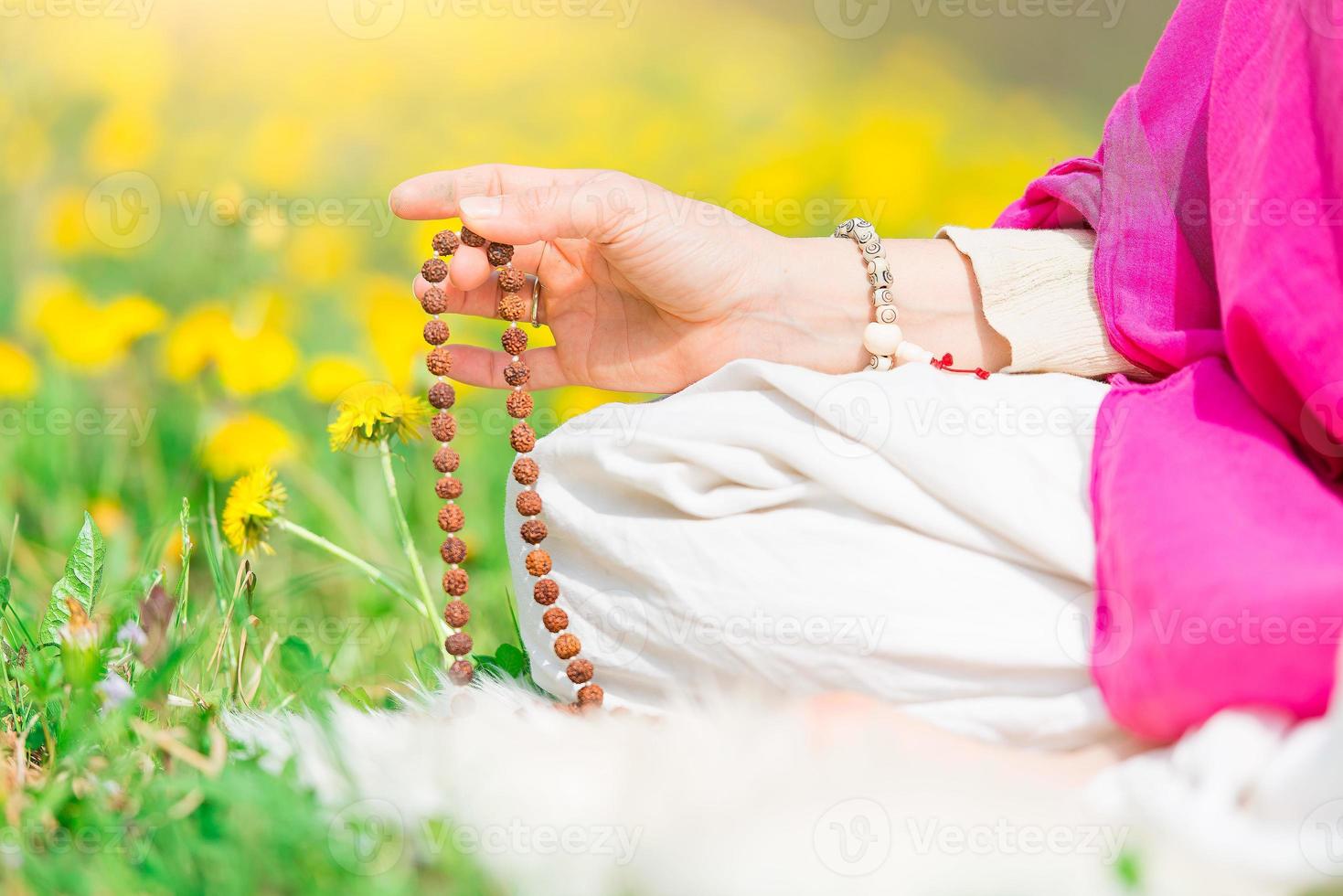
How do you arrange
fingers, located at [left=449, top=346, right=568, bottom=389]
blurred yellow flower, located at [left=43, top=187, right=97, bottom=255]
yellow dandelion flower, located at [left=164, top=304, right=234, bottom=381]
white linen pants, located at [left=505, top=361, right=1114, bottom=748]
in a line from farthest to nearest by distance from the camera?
blurred yellow flower, located at [left=43, top=187, right=97, bottom=255] < yellow dandelion flower, located at [left=164, top=304, right=234, bottom=381] < fingers, located at [left=449, top=346, right=568, bottom=389] < white linen pants, located at [left=505, top=361, right=1114, bottom=748]

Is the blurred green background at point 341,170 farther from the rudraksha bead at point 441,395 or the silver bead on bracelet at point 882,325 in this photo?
the silver bead on bracelet at point 882,325

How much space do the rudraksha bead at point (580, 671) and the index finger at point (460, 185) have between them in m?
0.41

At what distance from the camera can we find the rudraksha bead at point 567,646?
963 mm

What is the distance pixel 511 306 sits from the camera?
1.05 metres

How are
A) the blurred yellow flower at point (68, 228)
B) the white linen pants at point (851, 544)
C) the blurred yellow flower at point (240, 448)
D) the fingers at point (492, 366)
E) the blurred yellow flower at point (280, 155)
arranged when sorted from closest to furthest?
the white linen pants at point (851, 544) → the fingers at point (492, 366) → the blurred yellow flower at point (240, 448) → the blurred yellow flower at point (68, 228) → the blurred yellow flower at point (280, 155)

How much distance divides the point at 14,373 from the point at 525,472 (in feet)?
3.97

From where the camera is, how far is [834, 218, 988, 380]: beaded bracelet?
3.58 feet

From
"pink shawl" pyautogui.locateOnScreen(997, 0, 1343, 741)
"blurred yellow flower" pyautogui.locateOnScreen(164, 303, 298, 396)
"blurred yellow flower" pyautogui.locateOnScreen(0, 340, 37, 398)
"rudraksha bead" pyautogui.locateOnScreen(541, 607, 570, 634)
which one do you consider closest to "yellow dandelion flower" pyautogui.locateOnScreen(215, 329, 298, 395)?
"blurred yellow flower" pyautogui.locateOnScreen(164, 303, 298, 396)

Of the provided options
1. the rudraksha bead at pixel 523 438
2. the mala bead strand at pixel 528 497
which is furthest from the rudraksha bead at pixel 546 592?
the rudraksha bead at pixel 523 438

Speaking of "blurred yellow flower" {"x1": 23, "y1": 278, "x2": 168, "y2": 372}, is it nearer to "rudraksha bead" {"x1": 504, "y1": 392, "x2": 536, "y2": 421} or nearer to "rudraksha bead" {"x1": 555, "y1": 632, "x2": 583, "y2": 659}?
"rudraksha bead" {"x1": 504, "y1": 392, "x2": 536, "y2": 421}

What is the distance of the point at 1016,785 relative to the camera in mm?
737

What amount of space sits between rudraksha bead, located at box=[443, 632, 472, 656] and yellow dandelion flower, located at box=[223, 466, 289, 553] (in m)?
0.27

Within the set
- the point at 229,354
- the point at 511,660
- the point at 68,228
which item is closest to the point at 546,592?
the point at 511,660

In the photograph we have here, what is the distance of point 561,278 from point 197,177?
6.92 feet
